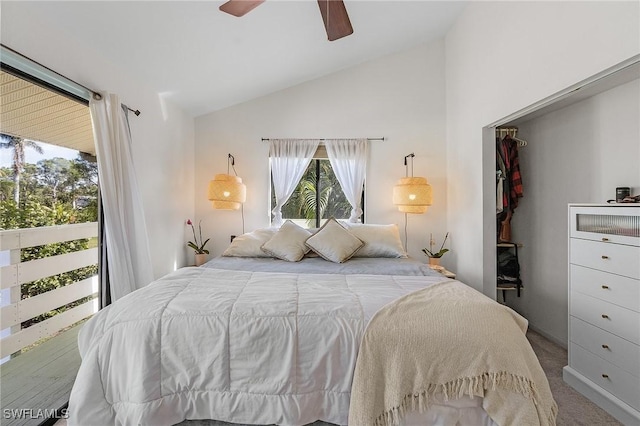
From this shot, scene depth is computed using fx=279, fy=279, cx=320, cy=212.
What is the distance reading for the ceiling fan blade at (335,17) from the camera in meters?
1.86

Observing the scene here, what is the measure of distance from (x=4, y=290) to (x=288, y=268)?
6.42 ft

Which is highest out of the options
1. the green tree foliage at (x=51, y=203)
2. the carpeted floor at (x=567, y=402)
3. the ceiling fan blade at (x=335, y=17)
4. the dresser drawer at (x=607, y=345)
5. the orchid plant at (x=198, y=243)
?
the ceiling fan blade at (x=335, y=17)

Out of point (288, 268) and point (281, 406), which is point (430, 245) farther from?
point (281, 406)

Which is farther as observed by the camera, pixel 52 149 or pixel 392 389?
pixel 52 149

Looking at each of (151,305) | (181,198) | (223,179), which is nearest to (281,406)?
(151,305)

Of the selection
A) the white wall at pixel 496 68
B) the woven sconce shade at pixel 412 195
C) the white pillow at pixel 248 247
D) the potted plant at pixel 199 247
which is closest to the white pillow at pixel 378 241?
the woven sconce shade at pixel 412 195

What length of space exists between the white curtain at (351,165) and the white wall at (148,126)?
5.96 ft

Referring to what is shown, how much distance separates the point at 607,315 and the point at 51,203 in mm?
3966

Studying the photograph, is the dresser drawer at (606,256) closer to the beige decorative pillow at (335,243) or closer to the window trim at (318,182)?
the beige decorative pillow at (335,243)

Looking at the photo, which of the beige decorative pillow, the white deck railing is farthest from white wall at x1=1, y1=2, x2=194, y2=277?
the beige decorative pillow

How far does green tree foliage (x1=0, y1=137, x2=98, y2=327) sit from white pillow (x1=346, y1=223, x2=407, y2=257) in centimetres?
237

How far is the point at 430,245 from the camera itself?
11.5ft

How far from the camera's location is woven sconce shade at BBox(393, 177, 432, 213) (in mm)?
3209

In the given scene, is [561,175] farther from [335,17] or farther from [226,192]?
[226,192]
